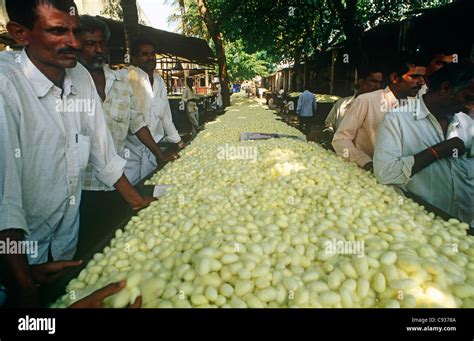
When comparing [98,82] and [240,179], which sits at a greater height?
[98,82]

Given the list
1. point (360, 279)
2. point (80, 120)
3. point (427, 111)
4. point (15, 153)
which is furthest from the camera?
point (427, 111)

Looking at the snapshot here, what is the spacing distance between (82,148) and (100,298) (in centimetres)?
117

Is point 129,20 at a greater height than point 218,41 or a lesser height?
lesser

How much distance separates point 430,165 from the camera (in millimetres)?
2445

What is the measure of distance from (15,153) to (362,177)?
265cm

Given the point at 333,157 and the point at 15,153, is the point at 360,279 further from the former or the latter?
the point at 333,157

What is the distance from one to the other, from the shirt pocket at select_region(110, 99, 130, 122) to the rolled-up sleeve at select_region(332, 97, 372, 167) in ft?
8.05

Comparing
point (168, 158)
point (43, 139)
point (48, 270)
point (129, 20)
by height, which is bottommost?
point (48, 270)

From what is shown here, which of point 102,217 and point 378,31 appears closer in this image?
point 102,217

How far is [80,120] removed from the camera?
205 cm


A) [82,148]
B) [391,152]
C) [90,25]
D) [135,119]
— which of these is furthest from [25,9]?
[391,152]

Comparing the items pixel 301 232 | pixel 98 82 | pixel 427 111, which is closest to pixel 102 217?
pixel 98 82

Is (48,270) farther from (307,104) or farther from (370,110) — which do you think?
(307,104)

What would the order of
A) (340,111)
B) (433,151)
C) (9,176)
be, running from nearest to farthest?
(9,176), (433,151), (340,111)
